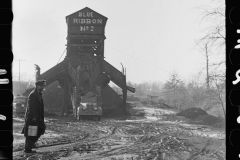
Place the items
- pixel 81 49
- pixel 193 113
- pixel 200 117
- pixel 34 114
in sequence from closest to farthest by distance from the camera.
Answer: pixel 34 114 < pixel 200 117 < pixel 193 113 < pixel 81 49

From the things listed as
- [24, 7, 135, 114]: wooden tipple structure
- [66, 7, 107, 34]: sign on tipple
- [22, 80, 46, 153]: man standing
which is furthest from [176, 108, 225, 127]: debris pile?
[22, 80, 46, 153]: man standing

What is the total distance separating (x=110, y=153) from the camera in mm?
8500

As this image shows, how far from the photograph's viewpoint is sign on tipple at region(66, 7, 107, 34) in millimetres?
30953

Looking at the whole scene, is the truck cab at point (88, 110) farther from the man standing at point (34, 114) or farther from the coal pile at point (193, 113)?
the man standing at point (34, 114)

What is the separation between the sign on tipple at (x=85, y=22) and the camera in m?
31.0

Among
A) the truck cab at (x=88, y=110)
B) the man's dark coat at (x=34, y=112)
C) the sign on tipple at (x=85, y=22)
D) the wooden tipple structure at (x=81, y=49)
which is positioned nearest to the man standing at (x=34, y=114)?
the man's dark coat at (x=34, y=112)

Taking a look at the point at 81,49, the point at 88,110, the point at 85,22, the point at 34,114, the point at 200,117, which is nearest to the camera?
the point at 34,114

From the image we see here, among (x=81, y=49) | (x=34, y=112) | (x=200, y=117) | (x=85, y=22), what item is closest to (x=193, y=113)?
(x=200, y=117)

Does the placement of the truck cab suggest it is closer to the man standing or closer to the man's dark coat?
the man standing

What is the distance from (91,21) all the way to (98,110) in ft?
41.3

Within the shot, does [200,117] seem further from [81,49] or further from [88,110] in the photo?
[81,49]

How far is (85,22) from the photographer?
102 ft

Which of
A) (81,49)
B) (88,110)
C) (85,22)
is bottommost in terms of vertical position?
(88,110)
